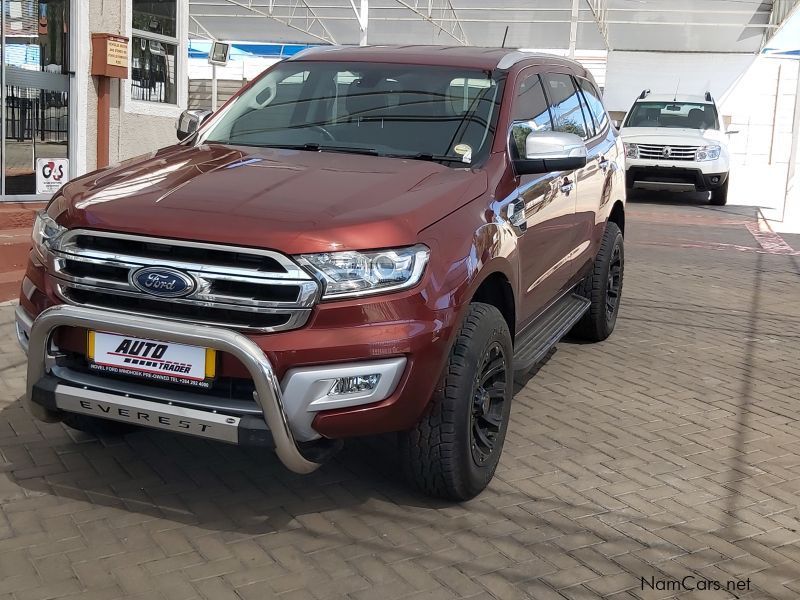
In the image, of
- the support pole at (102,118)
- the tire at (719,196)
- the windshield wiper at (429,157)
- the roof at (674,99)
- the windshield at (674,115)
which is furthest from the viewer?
the roof at (674,99)

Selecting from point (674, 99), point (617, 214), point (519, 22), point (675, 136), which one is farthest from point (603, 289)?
point (519, 22)

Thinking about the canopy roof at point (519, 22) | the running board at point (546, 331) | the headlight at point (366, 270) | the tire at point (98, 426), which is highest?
the canopy roof at point (519, 22)

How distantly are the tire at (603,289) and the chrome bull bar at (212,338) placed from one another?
3.34 m

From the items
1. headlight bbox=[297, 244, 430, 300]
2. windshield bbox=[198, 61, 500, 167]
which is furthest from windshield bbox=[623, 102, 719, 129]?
headlight bbox=[297, 244, 430, 300]

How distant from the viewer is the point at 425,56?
15.9 feet

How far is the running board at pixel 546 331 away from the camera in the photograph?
14.9ft

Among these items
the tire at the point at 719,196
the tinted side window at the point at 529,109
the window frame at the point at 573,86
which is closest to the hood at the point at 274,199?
the tinted side window at the point at 529,109

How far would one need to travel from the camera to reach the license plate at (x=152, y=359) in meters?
3.29

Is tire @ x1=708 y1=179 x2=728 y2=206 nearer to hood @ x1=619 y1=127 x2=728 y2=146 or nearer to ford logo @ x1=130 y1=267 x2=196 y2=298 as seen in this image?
hood @ x1=619 y1=127 x2=728 y2=146

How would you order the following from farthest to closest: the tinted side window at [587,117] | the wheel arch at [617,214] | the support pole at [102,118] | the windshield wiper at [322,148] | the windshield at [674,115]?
the windshield at [674,115]
the support pole at [102,118]
the wheel arch at [617,214]
the tinted side window at [587,117]
the windshield wiper at [322,148]

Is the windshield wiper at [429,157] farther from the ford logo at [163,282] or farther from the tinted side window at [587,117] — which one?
the tinted side window at [587,117]

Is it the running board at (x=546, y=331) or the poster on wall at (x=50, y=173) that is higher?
the poster on wall at (x=50, y=173)

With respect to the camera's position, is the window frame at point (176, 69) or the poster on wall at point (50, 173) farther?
the window frame at point (176, 69)

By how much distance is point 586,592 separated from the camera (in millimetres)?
3238
